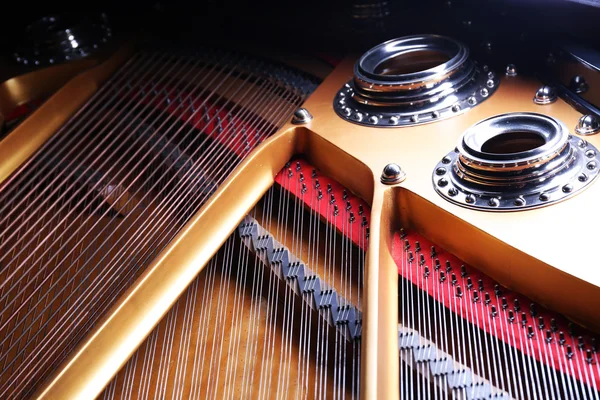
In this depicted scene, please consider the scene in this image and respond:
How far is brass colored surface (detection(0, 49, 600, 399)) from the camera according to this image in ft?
7.12

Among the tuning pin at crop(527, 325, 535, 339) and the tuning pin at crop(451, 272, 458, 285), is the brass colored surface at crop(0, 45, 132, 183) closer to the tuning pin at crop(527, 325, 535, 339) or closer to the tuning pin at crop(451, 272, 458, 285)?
the tuning pin at crop(451, 272, 458, 285)

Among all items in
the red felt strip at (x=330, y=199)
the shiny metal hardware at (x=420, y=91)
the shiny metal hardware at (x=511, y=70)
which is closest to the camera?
the red felt strip at (x=330, y=199)

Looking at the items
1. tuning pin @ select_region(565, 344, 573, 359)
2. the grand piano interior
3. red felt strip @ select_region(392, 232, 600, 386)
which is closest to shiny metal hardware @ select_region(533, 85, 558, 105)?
the grand piano interior

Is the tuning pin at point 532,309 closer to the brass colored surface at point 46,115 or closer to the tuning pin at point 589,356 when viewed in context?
the tuning pin at point 589,356

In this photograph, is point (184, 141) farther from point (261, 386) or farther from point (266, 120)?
point (261, 386)

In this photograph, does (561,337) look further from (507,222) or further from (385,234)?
(385,234)

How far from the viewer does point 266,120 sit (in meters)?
3.50

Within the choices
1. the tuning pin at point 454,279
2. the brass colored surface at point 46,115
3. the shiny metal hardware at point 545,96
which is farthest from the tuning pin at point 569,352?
the brass colored surface at point 46,115

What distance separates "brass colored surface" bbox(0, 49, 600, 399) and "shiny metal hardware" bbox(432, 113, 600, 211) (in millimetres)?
51

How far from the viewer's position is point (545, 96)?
2.91 meters

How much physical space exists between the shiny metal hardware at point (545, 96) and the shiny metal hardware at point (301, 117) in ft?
3.36

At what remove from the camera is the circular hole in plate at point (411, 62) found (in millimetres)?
3408

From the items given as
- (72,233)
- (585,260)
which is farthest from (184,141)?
(585,260)

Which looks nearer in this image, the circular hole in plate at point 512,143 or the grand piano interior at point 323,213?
the grand piano interior at point 323,213
